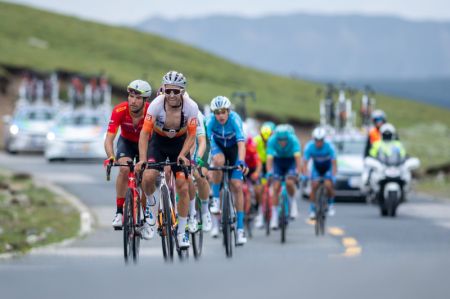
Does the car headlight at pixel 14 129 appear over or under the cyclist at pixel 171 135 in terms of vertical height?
over

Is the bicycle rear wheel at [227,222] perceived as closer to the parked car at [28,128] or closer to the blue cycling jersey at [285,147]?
the blue cycling jersey at [285,147]

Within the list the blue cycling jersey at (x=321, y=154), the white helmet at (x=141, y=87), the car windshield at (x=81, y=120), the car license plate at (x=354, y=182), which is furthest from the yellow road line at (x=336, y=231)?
the car windshield at (x=81, y=120)

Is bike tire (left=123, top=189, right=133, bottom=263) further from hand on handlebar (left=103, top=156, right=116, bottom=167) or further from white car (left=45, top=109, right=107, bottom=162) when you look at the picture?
white car (left=45, top=109, right=107, bottom=162)

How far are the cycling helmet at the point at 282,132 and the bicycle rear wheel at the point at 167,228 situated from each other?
9925 millimetres

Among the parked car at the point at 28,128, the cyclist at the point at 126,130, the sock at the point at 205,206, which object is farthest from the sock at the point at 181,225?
the parked car at the point at 28,128

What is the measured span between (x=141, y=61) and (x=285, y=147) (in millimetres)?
114793

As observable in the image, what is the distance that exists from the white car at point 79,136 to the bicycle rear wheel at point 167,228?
90.7 feet

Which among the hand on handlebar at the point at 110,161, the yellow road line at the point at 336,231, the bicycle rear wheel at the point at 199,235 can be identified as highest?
the hand on handlebar at the point at 110,161

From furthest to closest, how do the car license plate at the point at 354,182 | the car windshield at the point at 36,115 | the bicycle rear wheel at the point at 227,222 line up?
the car windshield at the point at 36,115, the car license plate at the point at 354,182, the bicycle rear wheel at the point at 227,222

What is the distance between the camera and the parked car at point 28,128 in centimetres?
5088

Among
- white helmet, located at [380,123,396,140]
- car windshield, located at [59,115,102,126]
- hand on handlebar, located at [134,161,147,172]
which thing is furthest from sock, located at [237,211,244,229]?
car windshield, located at [59,115,102,126]

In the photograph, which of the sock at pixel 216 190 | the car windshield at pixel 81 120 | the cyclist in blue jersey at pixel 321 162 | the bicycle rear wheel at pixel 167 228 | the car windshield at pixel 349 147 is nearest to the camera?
the bicycle rear wheel at pixel 167 228

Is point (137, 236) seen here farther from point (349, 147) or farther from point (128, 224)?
point (349, 147)

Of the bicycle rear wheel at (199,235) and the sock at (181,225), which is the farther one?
the bicycle rear wheel at (199,235)
